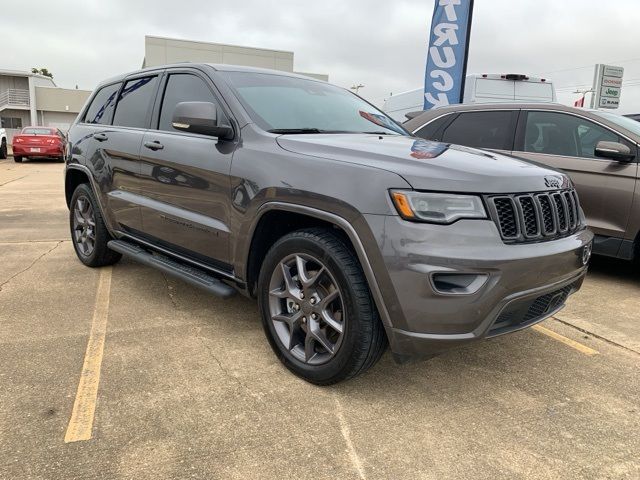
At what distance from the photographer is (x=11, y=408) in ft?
8.30

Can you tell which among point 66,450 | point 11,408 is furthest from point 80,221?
point 66,450

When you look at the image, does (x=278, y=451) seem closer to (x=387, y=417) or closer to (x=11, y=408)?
(x=387, y=417)

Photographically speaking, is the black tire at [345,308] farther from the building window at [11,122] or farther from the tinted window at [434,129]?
the building window at [11,122]

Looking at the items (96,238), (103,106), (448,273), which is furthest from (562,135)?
(96,238)

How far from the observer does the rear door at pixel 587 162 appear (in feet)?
15.5

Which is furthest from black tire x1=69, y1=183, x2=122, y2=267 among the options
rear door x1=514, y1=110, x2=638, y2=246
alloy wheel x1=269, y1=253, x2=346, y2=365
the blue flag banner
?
the blue flag banner

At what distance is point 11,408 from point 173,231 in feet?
4.79

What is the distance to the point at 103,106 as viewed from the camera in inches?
191

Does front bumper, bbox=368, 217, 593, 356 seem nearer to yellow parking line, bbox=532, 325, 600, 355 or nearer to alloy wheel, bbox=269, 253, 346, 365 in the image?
alloy wheel, bbox=269, 253, 346, 365

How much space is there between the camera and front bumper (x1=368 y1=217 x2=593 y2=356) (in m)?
2.26

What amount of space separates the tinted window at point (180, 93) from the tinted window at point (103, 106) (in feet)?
3.33

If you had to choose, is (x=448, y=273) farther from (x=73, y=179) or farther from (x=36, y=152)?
(x=36, y=152)

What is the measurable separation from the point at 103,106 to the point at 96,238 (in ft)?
4.08

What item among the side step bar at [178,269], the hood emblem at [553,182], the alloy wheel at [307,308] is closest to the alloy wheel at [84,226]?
the side step bar at [178,269]
